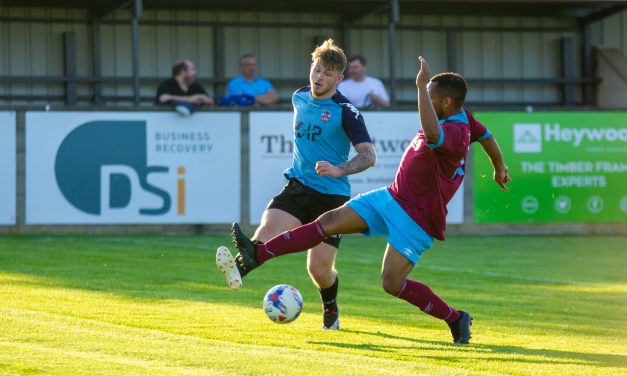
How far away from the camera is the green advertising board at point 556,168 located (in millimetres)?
19891

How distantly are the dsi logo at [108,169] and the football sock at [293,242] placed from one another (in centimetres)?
1029

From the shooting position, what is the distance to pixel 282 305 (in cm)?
841

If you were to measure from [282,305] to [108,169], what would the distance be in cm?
1049

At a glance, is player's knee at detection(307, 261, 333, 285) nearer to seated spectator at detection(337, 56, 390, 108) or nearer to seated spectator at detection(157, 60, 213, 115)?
seated spectator at detection(157, 60, 213, 115)

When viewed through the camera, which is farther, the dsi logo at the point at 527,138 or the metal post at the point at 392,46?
the metal post at the point at 392,46

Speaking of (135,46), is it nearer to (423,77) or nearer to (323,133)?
(323,133)

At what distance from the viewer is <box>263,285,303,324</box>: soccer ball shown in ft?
27.6

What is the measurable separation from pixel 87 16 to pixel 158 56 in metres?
1.58

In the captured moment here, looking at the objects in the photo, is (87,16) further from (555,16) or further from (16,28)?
(555,16)

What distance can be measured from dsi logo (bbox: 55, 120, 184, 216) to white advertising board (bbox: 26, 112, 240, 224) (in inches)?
0.6

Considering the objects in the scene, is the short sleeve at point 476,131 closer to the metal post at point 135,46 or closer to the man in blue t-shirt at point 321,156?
the man in blue t-shirt at point 321,156

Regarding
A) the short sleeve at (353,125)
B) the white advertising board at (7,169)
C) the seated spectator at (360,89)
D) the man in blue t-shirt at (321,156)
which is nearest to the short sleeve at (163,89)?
the white advertising board at (7,169)

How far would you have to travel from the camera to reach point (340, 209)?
334 inches

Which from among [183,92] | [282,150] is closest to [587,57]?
[282,150]
